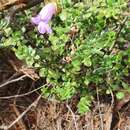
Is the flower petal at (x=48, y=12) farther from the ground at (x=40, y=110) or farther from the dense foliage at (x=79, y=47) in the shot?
the ground at (x=40, y=110)

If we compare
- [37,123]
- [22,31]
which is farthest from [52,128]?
[22,31]

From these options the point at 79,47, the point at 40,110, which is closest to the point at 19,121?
the point at 40,110

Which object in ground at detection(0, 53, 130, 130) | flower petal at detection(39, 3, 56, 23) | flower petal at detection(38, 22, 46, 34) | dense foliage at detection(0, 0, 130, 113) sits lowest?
ground at detection(0, 53, 130, 130)

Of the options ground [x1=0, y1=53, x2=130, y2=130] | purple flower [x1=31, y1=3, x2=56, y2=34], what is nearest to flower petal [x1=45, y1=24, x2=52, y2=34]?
purple flower [x1=31, y1=3, x2=56, y2=34]

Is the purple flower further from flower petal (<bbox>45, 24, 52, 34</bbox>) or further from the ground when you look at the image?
the ground

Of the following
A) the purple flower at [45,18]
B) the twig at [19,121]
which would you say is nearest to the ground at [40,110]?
the twig at [19,121]

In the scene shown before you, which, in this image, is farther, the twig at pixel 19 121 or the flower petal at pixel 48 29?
the twig at pixel 19 121

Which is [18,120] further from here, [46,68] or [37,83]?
[46,68]

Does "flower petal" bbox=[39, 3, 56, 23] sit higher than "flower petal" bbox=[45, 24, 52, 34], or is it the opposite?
"flower petal" bbox=[39, 3, 56, 23]
